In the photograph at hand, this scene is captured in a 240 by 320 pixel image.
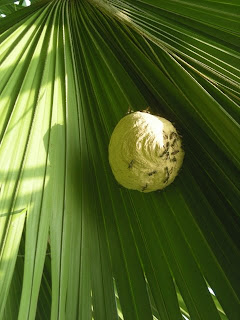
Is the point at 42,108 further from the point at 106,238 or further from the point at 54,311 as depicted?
the point at 54,311

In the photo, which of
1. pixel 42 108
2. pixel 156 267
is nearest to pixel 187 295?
pixel 156 267

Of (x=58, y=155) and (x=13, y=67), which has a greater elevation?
(x=13, y=67)

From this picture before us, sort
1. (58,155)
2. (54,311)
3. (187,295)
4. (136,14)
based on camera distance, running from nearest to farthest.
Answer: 1. (54,311)
2. (187,295)
3. (58,155)
4. (136,14)

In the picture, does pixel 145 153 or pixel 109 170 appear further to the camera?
pixel 109 170
